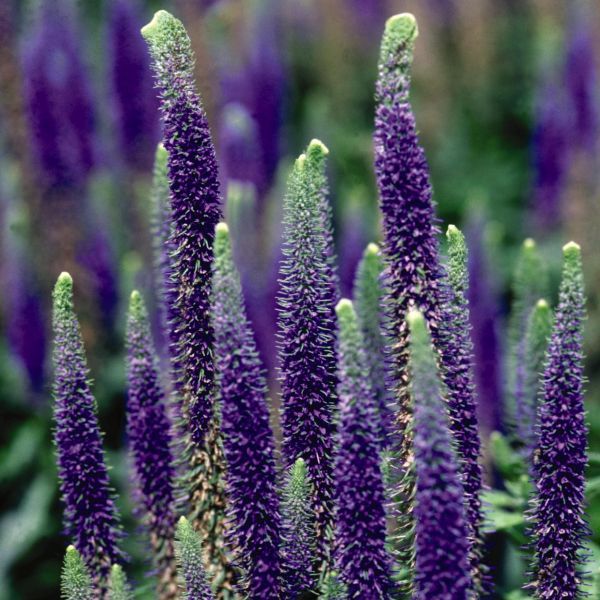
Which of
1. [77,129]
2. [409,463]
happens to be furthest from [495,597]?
[77,129]

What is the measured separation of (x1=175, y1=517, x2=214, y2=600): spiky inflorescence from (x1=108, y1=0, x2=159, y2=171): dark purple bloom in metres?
4.30

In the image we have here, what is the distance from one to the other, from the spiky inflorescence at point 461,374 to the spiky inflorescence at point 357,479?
0.33 m

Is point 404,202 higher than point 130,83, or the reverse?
point 130,83

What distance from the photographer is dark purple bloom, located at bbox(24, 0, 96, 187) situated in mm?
6266

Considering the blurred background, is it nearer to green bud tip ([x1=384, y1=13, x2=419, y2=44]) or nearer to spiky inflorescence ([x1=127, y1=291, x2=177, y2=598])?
spiky inflorescence ([x1=127, y1=291, x2=177, y2=598])

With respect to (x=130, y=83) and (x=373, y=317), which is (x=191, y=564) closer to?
(x=373, y=317)

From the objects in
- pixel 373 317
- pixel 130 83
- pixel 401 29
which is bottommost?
pixel 373 317

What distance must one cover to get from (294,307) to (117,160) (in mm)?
4296

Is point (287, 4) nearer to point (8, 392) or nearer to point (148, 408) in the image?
point (8, 392)

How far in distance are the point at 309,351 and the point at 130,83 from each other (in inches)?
164

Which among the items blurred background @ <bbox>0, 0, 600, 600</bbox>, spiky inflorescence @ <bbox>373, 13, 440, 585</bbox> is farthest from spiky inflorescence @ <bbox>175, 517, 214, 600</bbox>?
blurred background @ <bbox>0, 0, 600, 600</bbox>

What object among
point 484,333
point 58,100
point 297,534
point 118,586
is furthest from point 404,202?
point 58,100

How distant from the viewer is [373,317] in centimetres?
328

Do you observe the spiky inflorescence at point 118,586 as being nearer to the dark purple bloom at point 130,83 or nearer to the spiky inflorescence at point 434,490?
the spiky inflorescence at point 434,490
